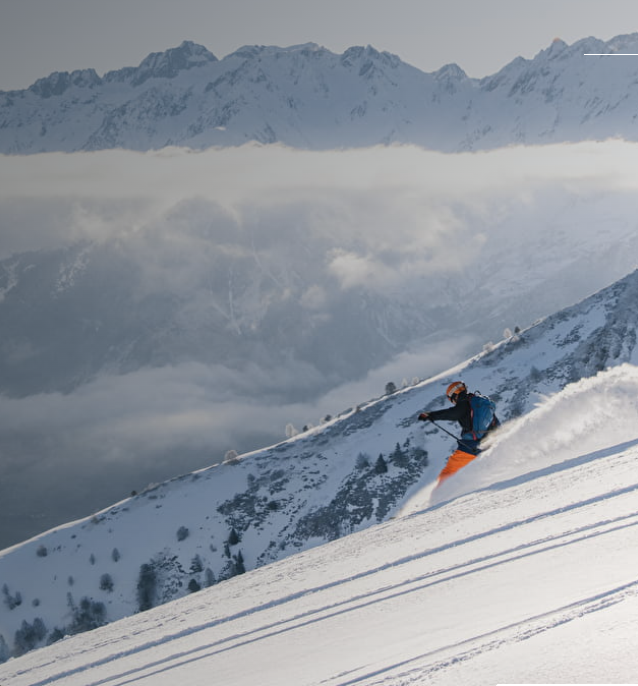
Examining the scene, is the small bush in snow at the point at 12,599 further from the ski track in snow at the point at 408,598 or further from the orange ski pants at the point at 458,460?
the orange ski pants at the point at 458,460

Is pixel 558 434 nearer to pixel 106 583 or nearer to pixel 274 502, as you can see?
pixel 106 583

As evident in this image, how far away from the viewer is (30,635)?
92.9m

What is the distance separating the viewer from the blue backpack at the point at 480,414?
18.3 meters

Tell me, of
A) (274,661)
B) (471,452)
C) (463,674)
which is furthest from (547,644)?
(471,452)

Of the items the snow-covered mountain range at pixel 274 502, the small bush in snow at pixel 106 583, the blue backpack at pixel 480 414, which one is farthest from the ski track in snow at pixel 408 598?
the small bush in snow at pixel 106 583

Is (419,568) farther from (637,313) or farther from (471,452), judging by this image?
(637,313)

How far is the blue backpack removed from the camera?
18.3 meters

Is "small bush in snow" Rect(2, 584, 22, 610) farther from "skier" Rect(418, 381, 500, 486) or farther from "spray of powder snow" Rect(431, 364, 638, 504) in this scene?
"skier" Rect(418, 381, 500, 486)

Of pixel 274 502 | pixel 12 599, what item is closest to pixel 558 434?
pixel 274 502

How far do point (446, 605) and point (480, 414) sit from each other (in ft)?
27.4

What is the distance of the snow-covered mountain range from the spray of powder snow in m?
62.6

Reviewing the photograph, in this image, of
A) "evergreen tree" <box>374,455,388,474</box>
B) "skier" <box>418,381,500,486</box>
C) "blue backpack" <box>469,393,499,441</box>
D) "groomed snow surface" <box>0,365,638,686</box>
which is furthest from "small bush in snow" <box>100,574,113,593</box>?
"blue backpack" <box>469,393,499,441</box>

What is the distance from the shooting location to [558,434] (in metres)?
23.9

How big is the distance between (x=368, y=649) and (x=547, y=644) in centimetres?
262
